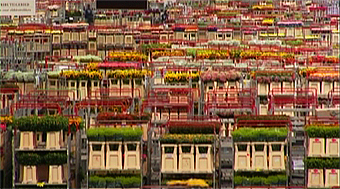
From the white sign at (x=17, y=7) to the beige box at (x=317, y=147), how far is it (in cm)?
711

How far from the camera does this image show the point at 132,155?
11.6 metres

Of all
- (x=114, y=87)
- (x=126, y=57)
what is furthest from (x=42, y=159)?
(x=126, y=57)

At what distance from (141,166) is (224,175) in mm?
1331

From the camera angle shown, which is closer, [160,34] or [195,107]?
[195,107]

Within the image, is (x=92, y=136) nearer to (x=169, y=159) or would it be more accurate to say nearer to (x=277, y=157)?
(x=169, y=159)

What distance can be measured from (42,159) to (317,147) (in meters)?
4.24

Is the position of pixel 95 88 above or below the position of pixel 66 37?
below

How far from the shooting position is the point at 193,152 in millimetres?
11664

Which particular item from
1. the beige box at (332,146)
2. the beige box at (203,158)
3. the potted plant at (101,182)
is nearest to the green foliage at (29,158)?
the potted plant at (101,182)

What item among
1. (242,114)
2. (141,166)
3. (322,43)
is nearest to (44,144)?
(141,166)

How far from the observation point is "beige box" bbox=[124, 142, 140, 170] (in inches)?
457

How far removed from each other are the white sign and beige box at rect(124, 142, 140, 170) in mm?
5642

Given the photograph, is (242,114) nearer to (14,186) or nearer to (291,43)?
(14,186)

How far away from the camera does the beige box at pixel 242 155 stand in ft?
38.0
